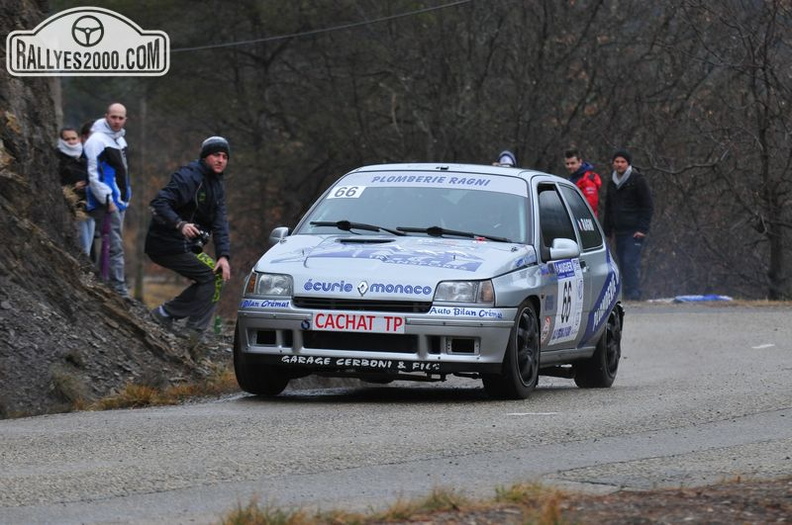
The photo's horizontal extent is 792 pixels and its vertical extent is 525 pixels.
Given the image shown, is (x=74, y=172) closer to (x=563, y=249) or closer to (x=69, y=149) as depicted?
(x=69, y=149)

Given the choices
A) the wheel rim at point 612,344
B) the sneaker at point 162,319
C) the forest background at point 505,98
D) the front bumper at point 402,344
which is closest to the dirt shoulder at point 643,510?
the front bumper at point 402,344

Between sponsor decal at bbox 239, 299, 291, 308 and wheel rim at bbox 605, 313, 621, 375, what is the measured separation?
3544mm

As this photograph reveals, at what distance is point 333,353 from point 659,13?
24.6 meters

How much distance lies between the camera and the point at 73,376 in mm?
11742

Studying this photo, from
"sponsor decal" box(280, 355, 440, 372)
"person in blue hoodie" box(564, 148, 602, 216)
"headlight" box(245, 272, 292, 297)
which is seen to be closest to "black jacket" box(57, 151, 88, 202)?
"headlight" box(245, 272, 292, 297)

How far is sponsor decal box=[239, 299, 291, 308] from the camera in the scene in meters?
11.0

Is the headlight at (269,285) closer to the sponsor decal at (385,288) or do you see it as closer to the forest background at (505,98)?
the sponsor decal at (385,288)

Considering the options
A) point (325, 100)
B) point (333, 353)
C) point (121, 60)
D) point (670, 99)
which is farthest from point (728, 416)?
point (325, 100)

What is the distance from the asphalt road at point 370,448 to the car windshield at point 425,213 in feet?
3.91

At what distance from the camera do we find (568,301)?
12438mm

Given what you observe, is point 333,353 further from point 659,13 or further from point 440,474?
point 659,13

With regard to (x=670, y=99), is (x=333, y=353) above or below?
below

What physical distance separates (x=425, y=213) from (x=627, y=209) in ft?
37.6

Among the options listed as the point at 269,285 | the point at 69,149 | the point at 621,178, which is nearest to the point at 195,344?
the point at 269,285
